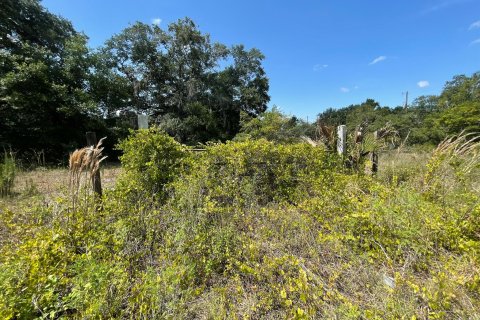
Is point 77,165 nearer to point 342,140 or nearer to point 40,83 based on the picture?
point 342,140

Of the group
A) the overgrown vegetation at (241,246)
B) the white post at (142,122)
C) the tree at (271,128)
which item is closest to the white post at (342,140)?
the overgrown vegetation at (241,246)

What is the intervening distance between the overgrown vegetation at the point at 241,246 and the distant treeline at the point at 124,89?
9.66 feet

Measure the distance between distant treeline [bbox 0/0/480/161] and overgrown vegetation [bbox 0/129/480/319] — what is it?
9.66ft

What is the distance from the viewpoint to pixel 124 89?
1102 centimetres

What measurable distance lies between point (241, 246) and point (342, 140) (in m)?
3.09

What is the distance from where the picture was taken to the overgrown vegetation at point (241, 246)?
143 centimetres

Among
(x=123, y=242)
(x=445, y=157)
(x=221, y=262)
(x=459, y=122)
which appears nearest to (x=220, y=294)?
(x=221, y=262)

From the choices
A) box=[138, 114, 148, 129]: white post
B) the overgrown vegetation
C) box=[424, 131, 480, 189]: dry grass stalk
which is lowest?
the overgrown vegetation

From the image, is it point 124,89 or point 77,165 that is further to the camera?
point 124,89

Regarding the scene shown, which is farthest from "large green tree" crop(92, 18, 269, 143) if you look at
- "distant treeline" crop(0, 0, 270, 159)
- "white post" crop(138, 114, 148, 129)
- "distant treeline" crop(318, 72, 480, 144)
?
"white post" crop(138, 114, 148, 129)

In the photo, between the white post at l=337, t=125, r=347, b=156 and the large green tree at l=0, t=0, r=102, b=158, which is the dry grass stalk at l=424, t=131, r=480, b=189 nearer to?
the white post at l=337, t=125, r=347, b=156

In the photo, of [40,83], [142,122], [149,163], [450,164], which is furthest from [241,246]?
[40,83]

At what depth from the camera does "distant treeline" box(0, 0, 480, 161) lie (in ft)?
27.7

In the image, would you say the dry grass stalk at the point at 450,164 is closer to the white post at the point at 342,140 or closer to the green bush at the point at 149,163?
the white post at the point at 342,140
